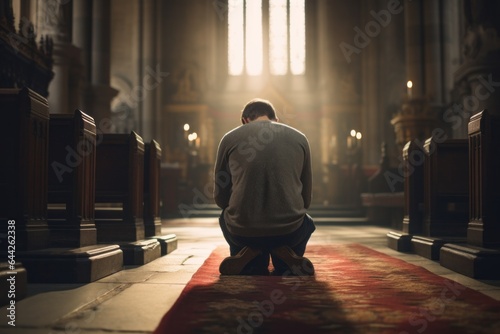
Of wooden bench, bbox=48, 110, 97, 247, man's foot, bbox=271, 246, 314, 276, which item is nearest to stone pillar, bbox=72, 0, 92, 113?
wooden bench, bbox=48, 110, 97, 247

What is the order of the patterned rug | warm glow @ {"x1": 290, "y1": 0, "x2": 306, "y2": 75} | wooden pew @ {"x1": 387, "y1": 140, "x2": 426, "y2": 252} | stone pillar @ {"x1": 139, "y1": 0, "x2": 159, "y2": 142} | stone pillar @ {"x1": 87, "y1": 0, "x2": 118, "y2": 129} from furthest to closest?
warm glow @ {"x1": 290, "y1": 0, "x2": 306, "y2": 75} → stone pillar @ {"x1": 139, "y1": 0, "x2": 159, "y2": 142} → stone pillar @ {"x1": 87, "y1": 0, "x2": 118, "y2": 129} → wooden pew @ {"x1": 387, "y1": 140, "x2": 426, "y2": 252} → the patterned rug

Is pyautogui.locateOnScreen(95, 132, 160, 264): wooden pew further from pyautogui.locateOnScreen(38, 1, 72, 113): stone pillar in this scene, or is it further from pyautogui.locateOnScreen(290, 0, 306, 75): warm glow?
pyautogui.locateOnScreen(290, 0, 306, 75): warm glow

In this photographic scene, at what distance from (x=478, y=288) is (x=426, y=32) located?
1280 centimetres

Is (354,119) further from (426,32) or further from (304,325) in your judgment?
(304,325)

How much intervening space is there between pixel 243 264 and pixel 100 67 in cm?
1095

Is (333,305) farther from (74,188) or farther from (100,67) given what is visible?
(100,67)

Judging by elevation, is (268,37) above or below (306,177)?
above

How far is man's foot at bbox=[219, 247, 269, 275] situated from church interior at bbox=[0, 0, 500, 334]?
0.87ft

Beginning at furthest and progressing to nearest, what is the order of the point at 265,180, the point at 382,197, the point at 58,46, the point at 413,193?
1. the point at 58,46
2. the point at 382,197
3. the point at 413,193
4. the point at 265,180

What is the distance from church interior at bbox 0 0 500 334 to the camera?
3.54 meters

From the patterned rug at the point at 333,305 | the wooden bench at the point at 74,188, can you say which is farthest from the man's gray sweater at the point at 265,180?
the wooden bench at the point at 74,188

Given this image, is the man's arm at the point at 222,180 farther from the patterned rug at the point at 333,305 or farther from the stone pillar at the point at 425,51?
the stone pillar at the point at 425,51

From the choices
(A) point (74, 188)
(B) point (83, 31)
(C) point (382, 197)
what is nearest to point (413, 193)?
(A) point (74, 188)

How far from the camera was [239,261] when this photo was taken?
157 inches
